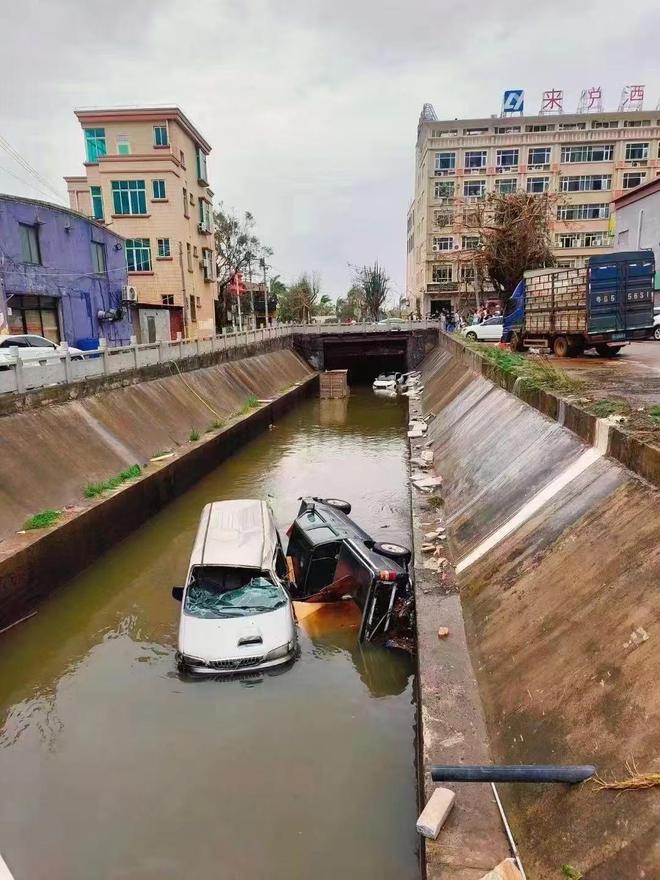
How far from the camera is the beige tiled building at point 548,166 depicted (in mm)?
48188

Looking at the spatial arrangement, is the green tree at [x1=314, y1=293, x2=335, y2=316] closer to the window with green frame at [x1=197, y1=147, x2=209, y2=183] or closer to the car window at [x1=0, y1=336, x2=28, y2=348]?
the window with green frame at [x1=197, y1=147, x2=209, y2=183]

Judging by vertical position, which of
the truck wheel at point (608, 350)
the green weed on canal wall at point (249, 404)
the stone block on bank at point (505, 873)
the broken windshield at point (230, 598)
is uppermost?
the truck wheel at point (608, 350)

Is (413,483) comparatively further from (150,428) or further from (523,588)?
(150,428)

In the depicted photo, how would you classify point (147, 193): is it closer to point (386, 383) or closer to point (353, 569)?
point (386, 383)

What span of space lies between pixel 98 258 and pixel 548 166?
130 ft

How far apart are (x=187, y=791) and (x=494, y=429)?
848 centimetres

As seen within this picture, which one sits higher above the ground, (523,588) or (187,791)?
(523,588)

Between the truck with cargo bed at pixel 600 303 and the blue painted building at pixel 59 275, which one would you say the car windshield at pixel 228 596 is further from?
the blue painted building at pixel 59 275

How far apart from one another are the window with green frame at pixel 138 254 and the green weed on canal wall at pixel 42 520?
103 ft

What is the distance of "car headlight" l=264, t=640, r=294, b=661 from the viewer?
6.97m

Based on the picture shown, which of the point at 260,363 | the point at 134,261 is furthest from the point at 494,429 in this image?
the point at 134,261

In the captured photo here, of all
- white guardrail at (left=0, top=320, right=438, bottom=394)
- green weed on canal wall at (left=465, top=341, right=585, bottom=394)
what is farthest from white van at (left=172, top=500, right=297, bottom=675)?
white guardrail at (left=0, top=320, right=438, bottom=394)

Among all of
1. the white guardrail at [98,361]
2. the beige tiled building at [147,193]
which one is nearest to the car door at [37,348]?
the white guardrail at [98,361]

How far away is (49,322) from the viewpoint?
2480 centimetres
